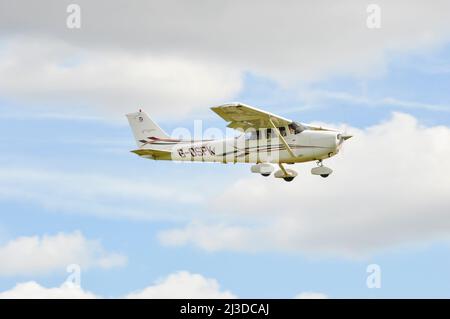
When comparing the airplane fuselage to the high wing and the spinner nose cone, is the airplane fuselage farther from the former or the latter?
the high wing

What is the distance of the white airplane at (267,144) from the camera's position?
139ft

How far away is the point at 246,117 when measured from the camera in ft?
140

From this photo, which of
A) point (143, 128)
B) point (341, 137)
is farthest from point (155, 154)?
point (341, 137)

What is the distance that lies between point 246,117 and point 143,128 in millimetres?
6852

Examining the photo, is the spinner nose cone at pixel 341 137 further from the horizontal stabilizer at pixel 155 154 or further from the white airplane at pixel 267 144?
the horizontal stabilizer at pixel 155 154

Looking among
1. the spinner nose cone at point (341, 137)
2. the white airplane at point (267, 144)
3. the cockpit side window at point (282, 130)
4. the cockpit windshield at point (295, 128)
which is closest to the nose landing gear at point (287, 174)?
the white airplane at point (267, 144)

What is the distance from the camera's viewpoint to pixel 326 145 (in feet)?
139

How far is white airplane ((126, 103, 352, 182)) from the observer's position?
1672 inches

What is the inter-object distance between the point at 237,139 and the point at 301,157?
10.2ft

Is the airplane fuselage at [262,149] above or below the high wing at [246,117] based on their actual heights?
below

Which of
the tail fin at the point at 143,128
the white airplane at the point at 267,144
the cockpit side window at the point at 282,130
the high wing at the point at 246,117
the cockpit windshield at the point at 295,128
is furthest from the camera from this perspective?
the tail fin at the point at 143,128

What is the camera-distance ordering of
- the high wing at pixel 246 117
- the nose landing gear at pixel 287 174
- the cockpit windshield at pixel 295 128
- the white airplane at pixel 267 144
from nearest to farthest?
the high wing at pixel 246 117 → the white airplane at pixel 267 144 → the cockpit windshield at pixel 295 128 → the nose landing gear at pixel 287 174

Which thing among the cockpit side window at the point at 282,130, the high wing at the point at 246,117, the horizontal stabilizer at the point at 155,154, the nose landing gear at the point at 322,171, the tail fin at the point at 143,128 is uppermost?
the tail fin at the point at 143,128

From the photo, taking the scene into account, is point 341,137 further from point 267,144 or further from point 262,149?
point 262,149
